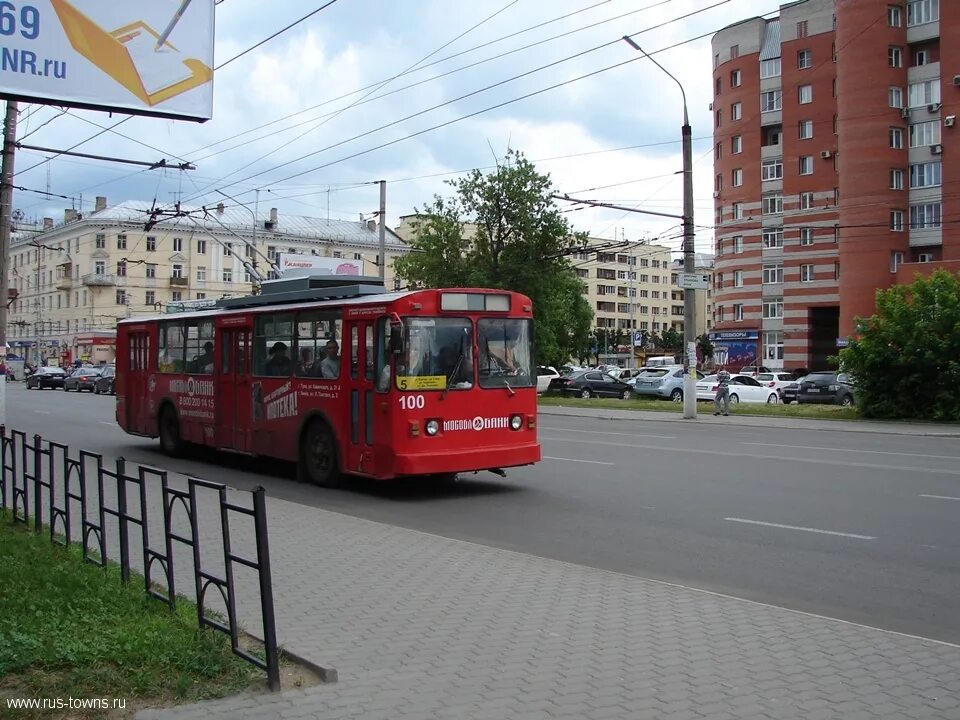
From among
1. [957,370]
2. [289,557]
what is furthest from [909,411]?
[289,557]

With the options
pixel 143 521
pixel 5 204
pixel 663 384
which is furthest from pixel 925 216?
pixel 143 521

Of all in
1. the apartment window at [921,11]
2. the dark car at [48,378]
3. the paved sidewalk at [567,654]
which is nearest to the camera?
the paved sidewalk at [567,654]

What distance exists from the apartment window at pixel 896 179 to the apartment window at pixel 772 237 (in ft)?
35.1

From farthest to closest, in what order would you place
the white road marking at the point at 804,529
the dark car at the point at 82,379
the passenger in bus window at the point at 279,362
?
1. the dark car at the point at 82,379
2. the passenger in bus window at the point at 279,362
3. the white road marking at the point at 804,529

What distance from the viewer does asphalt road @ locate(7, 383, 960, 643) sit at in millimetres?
7562

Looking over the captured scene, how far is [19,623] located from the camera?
553 cm

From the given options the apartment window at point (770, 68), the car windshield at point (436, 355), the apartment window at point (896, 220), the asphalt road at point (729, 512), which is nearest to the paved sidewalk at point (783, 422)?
the asphalt road at point (729, 512)

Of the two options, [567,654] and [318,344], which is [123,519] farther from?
[318,344]

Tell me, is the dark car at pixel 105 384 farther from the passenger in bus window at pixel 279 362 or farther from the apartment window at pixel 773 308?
the apartment window at pixel 773 308

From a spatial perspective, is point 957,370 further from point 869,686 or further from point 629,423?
point 869,686

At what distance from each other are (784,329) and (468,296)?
5686 cm

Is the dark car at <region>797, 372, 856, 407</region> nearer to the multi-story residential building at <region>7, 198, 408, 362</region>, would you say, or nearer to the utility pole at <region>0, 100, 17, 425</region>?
the utility pole at <region>0, 100, 17, 425</region>

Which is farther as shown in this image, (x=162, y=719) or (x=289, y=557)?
(x=289, y=557)

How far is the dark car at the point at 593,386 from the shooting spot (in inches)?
1716
